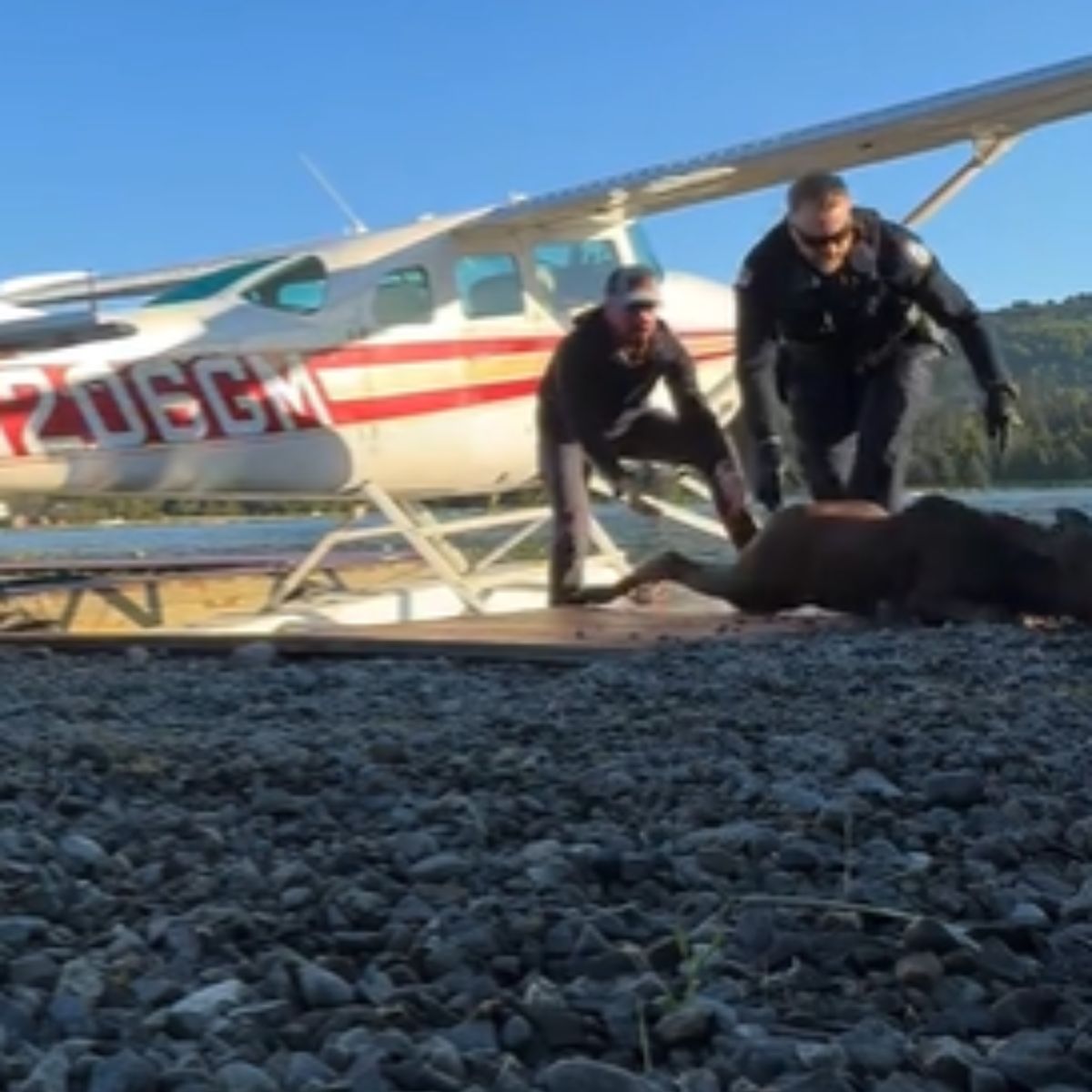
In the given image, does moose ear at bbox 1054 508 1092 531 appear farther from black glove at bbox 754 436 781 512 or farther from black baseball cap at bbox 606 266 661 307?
black baseball cap at bbox 606 266 661 307

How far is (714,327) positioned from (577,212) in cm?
128

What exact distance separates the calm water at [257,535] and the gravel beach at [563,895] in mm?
3343

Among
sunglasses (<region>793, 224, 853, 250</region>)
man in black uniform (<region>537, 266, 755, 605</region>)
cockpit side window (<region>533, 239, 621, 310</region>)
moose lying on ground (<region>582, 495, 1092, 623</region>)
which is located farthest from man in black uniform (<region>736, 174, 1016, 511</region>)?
cockpit side window (<region>533, 239, 621, 310</region>)

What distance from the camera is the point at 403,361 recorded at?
39.1 feet

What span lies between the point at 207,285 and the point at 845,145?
Result: 4.28m

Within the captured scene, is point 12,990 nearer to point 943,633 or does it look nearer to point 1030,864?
point 1030,864

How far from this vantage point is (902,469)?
25.6ft

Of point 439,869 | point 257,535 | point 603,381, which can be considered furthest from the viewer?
point 257,535

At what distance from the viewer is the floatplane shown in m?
11.0

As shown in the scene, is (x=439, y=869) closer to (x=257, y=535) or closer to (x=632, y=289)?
(x=632, y=289)

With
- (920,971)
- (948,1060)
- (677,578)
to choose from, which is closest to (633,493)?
(677,578)

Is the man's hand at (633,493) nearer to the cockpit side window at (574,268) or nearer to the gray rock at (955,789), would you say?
the cockpit side window at (574,268)

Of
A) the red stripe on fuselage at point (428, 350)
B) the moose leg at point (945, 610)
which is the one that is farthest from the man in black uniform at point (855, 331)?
the red stripe on fuselage at point (428, 350)

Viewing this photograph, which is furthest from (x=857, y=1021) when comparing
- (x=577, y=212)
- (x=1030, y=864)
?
(x=577, y=212)
